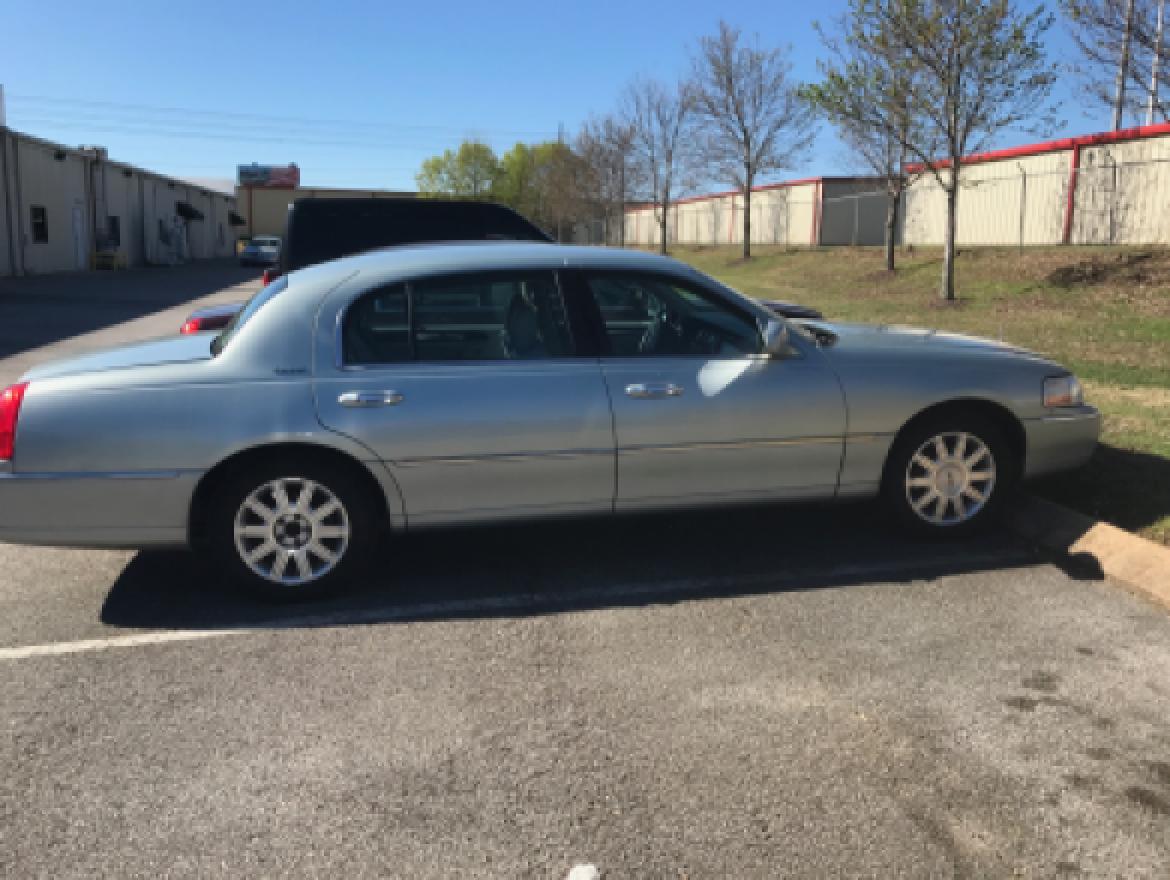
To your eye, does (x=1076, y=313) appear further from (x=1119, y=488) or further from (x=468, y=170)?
(x=468, y=170)

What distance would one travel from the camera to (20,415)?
13.9 ft

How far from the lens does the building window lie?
33263 mm

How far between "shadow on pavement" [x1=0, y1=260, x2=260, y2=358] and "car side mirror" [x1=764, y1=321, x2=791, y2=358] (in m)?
12.9

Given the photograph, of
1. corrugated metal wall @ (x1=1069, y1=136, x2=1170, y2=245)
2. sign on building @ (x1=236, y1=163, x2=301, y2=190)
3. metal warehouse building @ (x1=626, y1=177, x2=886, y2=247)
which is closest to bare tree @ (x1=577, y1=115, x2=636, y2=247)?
metal warehouse building @ (x1=626, y1=177, x2=886, y2=247)

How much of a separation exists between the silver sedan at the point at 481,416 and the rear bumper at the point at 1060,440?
2cm

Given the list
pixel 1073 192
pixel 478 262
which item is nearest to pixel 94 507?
pixel 478 262

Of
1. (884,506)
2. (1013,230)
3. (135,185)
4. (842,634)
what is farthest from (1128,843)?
(135,185)

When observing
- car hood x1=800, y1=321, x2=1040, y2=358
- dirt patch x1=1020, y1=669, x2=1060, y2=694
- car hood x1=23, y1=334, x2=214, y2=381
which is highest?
car hood x1=800, y1=321, x2=1040, y2=358

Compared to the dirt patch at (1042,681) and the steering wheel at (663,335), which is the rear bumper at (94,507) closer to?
the steering wheel at (663,335)

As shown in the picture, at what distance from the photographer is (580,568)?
197 inches

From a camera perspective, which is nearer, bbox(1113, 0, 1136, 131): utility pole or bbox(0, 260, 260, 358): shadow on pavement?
bbox(1113, 0, 1136, 131): utility pole

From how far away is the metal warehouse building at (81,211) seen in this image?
31422mm

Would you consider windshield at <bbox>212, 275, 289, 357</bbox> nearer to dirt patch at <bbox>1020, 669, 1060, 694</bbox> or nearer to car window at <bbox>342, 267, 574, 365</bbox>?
car window at <bbox>342, 267, 574, 365</bbox>

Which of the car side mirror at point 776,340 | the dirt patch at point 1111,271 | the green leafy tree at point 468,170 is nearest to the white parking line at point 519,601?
the car side mirror at point 776,340
